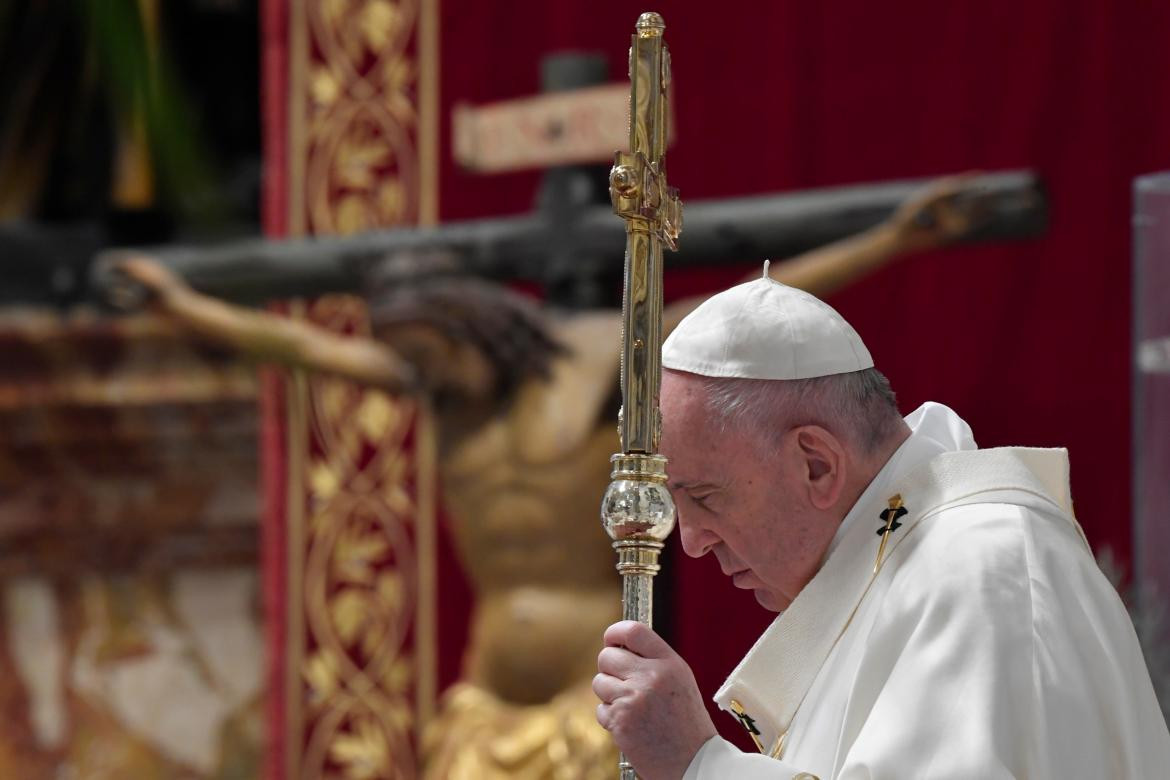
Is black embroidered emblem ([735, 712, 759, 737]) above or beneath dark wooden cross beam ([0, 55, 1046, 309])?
beneath

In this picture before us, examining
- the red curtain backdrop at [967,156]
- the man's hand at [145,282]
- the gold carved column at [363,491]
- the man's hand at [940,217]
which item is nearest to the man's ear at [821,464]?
the man's hand at [940,217]

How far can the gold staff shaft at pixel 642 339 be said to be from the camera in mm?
1775

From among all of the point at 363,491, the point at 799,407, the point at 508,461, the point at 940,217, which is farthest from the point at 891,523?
the point at 363,491

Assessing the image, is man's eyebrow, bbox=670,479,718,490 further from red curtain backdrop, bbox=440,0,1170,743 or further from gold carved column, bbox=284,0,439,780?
gold carved column, bbox=284,0,439,780

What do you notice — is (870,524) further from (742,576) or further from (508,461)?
(508,461)

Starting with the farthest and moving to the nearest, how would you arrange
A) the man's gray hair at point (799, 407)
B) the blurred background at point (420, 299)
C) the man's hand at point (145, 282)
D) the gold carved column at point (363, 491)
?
1. the gold carved column at point (363, 491)
2. the man's hand at point (145, 282)
3. the blurred background at point (420, 299)
4. the man's gray hair at point (799, 407)

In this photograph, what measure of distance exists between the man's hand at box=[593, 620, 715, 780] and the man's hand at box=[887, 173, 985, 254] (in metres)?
2.14

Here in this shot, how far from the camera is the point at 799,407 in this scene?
1882 millimetres

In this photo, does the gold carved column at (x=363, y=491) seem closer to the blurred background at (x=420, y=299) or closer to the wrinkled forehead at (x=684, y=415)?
the blurred background at (x=420, y=299)

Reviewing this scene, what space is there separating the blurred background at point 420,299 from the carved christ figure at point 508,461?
14 millimetres

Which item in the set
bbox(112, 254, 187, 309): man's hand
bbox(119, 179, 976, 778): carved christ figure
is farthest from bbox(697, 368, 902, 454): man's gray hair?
bbox(112, 254, 187, 309): man's hand

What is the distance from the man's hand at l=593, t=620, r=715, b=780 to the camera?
174 centimetres

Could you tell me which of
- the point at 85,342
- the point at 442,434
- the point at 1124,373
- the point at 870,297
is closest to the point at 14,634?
the point at 85,342

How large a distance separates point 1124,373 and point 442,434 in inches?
54.3
